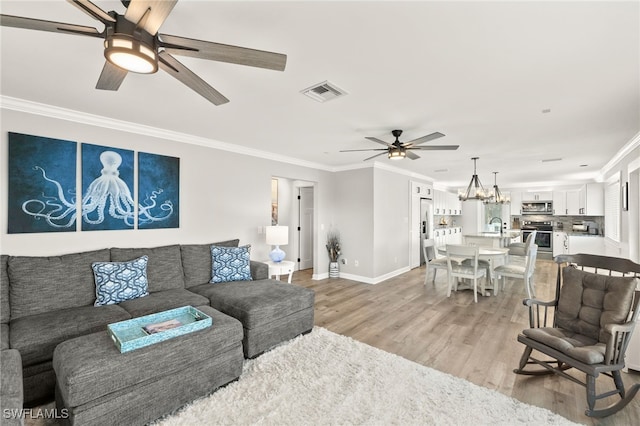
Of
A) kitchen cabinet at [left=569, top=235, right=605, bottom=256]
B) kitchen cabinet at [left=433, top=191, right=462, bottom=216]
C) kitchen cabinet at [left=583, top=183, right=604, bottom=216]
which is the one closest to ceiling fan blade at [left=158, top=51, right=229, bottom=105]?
kitchen cabinet at [left=433, top=191, right=462, bottom=216]

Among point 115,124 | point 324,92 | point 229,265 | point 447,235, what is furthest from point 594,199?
point 115,124

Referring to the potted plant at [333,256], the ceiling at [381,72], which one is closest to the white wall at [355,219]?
the potted plant at [333,256]

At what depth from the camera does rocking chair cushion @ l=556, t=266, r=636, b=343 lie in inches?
86.2

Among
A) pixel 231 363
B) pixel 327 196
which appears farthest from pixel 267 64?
pixel 327 196

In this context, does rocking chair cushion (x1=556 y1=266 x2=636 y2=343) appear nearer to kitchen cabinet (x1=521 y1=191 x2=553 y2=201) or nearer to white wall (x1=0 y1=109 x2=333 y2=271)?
white wall (x1=0 y1=109 x2=333 y2=271)

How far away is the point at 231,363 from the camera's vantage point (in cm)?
232

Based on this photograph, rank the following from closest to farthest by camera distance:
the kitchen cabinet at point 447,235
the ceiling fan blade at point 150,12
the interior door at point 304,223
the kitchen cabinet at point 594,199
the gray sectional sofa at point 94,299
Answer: the ceiling fan blade at point 150,12 → the gray sectional sofa at point 94,299 → the interior door at point 304,223 → the kitchen cabinet at point 594,199 → the kitchen cabinet at point 447,235

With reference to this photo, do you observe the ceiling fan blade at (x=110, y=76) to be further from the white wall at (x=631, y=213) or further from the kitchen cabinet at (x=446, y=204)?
the kitchen cabinet at (x=446, y=204)

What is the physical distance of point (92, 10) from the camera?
1250mm

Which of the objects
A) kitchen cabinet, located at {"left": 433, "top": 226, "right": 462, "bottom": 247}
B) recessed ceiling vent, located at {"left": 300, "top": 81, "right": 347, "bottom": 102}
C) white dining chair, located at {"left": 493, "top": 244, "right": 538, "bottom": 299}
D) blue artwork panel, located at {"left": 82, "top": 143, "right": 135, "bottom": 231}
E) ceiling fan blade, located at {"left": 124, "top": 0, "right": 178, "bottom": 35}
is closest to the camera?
ceiling fan blade, located at {"left": 124, "top": 0, "right": 178, "bottom": 35}

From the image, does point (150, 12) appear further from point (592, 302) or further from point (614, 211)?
point (614, 211)

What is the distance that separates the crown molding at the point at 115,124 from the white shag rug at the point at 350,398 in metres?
2.97

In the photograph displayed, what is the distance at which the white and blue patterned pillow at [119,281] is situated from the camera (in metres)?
2.80

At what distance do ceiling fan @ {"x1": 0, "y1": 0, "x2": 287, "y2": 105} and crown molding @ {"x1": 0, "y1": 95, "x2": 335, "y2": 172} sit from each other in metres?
2.08
